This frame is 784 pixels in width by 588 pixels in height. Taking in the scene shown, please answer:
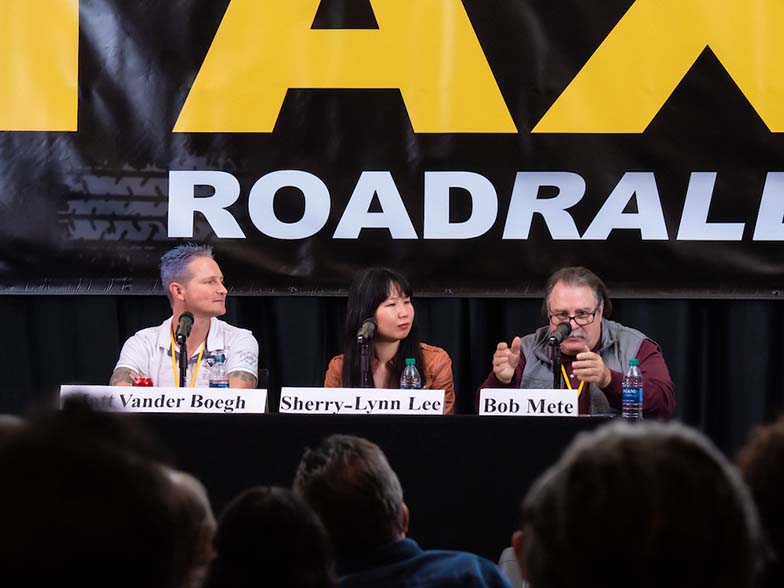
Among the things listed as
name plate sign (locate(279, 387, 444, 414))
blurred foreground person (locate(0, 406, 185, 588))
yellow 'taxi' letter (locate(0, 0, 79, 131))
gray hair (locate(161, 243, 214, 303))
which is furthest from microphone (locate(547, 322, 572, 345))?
blurred foreground person (locate(0, 406, 185, 588))

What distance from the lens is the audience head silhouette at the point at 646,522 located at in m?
0.77

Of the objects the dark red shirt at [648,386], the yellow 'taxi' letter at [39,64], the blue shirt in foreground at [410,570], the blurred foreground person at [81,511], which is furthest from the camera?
the yellow 'taxi' letter at [39,64]

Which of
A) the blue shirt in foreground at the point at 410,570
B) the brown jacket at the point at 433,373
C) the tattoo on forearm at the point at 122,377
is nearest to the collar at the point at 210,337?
the tattoo on forearm at the point at 122,377

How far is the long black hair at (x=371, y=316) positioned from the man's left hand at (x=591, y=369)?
59 cm

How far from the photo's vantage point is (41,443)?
718mm

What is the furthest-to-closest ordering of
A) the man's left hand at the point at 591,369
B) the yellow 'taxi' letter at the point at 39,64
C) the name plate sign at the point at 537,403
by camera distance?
the yellow 'taxi' letter at the point at 39,64
the man's left hand at the point at 591,369
the name plate sign at the point at 537,403

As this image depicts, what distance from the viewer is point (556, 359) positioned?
3.05 m

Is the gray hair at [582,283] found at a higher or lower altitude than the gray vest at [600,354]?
higher

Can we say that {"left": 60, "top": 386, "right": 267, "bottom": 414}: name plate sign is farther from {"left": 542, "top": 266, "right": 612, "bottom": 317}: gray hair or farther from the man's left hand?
{"left": 542, "top": 266, "right": 612, "bottom": 317}: gray hair

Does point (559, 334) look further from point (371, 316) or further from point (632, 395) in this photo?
point (371, 316)

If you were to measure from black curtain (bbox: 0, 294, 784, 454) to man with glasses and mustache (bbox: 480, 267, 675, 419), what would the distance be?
658 mm

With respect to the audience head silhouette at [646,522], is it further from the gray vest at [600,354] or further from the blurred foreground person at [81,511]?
the gray vest at [600,354]

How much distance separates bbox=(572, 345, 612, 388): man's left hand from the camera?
2986mm

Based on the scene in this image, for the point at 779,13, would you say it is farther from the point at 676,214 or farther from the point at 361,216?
the point at 361,216
